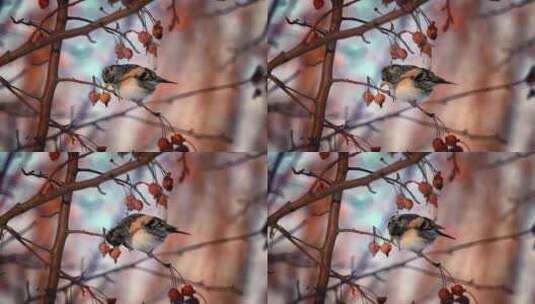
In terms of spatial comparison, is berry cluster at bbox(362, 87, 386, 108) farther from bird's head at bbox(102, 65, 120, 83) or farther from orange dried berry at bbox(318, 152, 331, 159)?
bird's head at bbox(102, 65, 120, 83)

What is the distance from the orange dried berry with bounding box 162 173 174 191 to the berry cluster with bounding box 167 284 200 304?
0.79ft

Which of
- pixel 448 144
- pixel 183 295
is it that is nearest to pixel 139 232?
pixel 183 295

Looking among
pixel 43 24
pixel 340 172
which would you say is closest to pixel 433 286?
pixel 340 172

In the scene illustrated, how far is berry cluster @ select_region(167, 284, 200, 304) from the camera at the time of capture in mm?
2064

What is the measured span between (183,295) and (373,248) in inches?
18.7

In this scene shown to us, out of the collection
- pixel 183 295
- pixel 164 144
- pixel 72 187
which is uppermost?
pixel 164 144

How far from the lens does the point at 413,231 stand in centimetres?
208

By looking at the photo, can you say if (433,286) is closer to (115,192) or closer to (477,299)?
(477,299)

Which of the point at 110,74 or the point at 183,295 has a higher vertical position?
the point at 110,74

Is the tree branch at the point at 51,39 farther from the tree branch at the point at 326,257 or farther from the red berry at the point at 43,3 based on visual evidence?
the tree branch at the point at 326,257

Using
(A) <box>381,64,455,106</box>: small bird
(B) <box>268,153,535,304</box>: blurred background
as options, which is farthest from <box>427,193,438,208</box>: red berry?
(A) <box>381,64,455,106</box>: small bird

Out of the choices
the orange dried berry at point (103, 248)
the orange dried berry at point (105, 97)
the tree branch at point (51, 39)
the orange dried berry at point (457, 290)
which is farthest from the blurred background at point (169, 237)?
the orange dried berry at point (457, 290)

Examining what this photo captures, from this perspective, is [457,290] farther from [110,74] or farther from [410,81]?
[110,74]

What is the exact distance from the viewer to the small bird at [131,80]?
206cm
